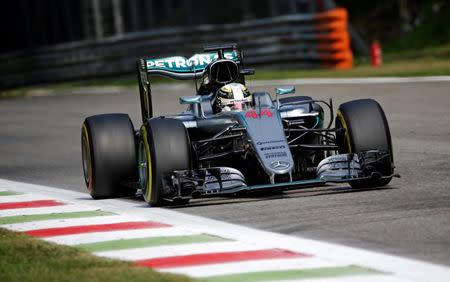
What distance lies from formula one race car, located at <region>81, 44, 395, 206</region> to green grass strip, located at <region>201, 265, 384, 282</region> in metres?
3.13

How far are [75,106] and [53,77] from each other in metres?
11.5

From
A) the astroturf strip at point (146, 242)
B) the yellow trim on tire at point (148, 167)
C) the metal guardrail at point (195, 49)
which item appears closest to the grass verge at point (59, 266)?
the astroturf strip at point (146, 242)

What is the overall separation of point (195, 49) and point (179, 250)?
25.6 m

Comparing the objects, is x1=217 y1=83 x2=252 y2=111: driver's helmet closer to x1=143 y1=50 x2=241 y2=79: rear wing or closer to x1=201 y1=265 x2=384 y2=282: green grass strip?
x1=143 y1=50 x2=241 y2=79: rear wing

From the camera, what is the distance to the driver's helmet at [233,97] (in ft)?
40.2

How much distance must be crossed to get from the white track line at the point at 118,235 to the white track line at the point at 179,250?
21.4 inches

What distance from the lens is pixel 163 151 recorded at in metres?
11.1

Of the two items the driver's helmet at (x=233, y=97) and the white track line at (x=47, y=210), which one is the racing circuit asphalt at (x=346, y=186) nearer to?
the white track line at (x=47, y=210)

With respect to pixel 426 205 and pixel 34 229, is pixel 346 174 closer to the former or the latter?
pixel 426 205

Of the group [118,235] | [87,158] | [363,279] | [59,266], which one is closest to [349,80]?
[87,158]

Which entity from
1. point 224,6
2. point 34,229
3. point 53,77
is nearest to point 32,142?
point 34,229

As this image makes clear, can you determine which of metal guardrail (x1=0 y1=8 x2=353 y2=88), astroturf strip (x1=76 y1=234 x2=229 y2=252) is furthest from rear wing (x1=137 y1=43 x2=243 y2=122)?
metal guardrail (x1=0 y1=8 x2=353 y2=88)

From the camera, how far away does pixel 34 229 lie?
409 inches

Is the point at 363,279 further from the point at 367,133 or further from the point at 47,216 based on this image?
the point at 47,216
